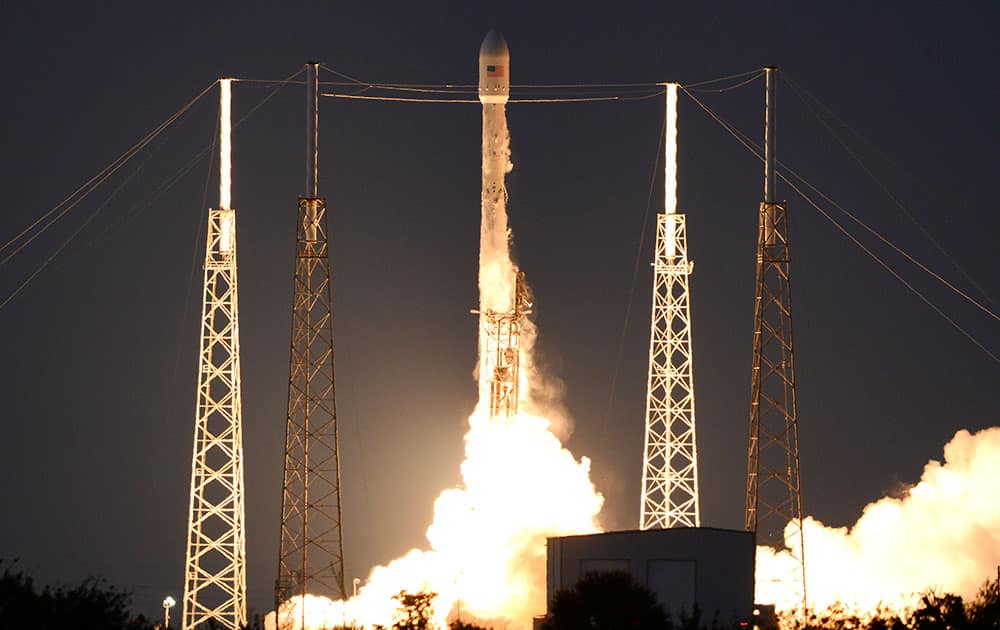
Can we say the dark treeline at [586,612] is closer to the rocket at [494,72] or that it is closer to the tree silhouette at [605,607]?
the tree silhouette at [605,607]

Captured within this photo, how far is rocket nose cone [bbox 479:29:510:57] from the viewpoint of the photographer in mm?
83250

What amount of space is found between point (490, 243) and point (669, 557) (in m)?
14.3

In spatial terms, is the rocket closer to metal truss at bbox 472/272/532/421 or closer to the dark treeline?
metal truss at bbox 472/272/532/421

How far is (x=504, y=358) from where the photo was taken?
8438cm

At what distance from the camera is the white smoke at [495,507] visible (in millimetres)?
81688

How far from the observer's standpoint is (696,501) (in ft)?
266

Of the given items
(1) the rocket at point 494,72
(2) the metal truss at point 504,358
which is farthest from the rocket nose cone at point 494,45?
(2) the metal truss at point 504,358

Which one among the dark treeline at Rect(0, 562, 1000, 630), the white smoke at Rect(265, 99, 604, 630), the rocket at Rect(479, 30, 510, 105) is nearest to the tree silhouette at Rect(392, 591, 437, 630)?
the dark treeline at Rect(0, 562, 1000, 630)

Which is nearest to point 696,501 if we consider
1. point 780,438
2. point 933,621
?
point 780,438

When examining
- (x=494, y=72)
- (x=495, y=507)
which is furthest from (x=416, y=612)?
(x=494, y=72)

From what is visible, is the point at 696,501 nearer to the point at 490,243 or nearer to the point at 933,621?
the point at 490,243

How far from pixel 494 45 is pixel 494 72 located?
0.96 meters

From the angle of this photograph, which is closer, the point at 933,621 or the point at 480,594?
the point at 933,621

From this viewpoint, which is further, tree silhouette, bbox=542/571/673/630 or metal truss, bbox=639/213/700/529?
metal truss, bbox=639/213/700/529
